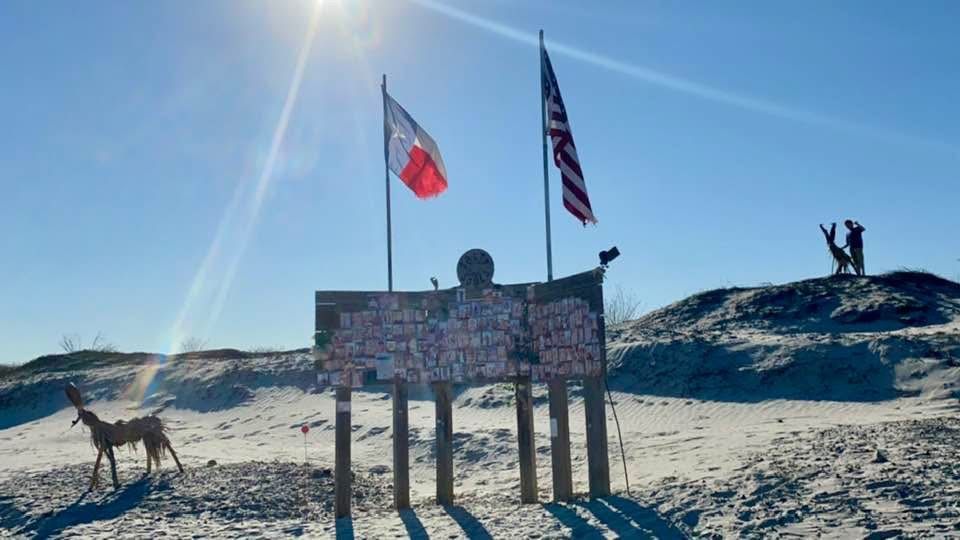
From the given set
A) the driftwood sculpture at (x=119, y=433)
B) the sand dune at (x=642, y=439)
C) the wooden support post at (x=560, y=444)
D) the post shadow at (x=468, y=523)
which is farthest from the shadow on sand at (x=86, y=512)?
the wooden support post at (x=560, y=444)

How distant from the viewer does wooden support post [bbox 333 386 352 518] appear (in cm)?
1257

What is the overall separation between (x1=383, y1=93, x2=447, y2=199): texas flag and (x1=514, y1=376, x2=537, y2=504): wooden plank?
3676mm

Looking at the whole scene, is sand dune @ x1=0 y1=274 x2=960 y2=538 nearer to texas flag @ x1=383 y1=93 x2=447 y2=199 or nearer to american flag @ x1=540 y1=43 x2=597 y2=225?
american flag @ x1=540 y1=43 x2=597 y2=225

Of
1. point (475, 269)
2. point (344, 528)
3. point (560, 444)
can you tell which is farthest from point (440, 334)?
point (344, 528)

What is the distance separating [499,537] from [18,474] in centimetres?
1153

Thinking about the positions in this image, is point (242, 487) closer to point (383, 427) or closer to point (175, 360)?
point (383, 427)

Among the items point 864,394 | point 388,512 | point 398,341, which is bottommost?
point 388,512

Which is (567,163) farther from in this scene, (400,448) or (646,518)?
(646,518)

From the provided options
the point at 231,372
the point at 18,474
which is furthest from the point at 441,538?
the point at 231,372

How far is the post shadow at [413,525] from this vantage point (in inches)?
419

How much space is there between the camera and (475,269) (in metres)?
13.4

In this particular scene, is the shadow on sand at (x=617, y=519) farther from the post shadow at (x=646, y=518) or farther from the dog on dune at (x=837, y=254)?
the dog on dune at (x=837, y=254)

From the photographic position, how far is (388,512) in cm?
1284

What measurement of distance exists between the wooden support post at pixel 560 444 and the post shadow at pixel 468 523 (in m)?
1.39
